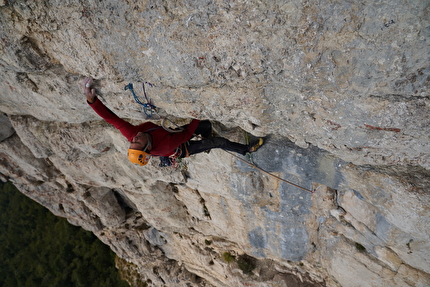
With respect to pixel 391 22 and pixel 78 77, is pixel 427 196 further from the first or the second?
pixel 78 77

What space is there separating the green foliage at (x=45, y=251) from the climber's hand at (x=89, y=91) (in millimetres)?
13917

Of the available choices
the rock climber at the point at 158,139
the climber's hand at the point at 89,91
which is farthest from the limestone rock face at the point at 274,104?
the rock climber at the point at 158,139

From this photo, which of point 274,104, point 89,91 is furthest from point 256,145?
point 89,91

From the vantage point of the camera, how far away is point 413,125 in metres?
2.70

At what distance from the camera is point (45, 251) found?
1595 centimetres

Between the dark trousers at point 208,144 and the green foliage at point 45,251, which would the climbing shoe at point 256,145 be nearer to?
the dark trousers at point 208,144

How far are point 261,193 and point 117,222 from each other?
753 cm

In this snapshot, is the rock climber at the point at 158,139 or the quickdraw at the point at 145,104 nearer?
the quickdraw at the point at 145,104

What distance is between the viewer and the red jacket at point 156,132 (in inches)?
159

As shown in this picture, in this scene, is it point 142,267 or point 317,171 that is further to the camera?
point 142,267

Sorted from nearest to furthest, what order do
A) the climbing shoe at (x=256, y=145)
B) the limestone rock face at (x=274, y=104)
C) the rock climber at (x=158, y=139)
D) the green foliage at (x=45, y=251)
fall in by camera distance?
the limestone rock face at (x=274, y=104)
the rock climber at (x=158, y=139)
the climbing shoe at (x=256, y=145)
the green foliage at (x=45, y=251)

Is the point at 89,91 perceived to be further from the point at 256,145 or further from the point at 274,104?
the point at 256,145

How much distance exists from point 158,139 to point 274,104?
1.99 meters

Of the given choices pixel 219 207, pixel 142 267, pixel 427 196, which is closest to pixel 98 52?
pixel 427 196
